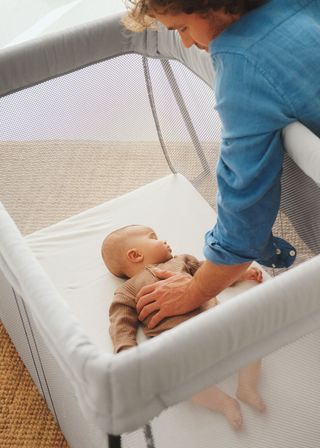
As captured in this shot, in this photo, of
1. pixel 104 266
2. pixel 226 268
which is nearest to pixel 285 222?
pixel 226 268

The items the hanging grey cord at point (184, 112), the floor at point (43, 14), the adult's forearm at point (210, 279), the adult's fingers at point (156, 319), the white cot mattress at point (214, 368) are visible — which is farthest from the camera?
the floor at point (43, 14)

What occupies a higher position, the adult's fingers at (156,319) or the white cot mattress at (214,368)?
the white cot mattress at (214,368)

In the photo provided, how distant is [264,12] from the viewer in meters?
0.77

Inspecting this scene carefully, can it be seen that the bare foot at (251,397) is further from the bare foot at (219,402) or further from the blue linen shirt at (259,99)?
the blue linen shirt at (259,99)

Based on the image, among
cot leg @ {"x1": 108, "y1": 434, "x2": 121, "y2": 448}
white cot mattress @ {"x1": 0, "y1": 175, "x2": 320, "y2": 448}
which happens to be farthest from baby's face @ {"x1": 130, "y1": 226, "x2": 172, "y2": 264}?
cot leg @ {"x1": 108, "y1": 434, "x2": 121, "y2": 448}

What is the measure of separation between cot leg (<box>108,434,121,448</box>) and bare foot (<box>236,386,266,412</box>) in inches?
5.6

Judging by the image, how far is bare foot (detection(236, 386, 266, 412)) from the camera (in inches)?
28.5

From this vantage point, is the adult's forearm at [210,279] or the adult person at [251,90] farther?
the adult's forearm at [210,279]

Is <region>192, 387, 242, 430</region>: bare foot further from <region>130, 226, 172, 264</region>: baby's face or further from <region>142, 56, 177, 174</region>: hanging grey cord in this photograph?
<region>142, 56, 177, 174</region>: hanging grey cord

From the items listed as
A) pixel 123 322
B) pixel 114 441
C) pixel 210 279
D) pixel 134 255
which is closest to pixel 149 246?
pixel 134 255

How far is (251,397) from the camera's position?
729 mm

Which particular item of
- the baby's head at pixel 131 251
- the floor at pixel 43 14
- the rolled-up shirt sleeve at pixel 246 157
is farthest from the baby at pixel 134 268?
the floor at pixel 43 14

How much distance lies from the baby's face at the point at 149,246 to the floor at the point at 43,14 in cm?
107

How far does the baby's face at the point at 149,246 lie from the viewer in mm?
1167
